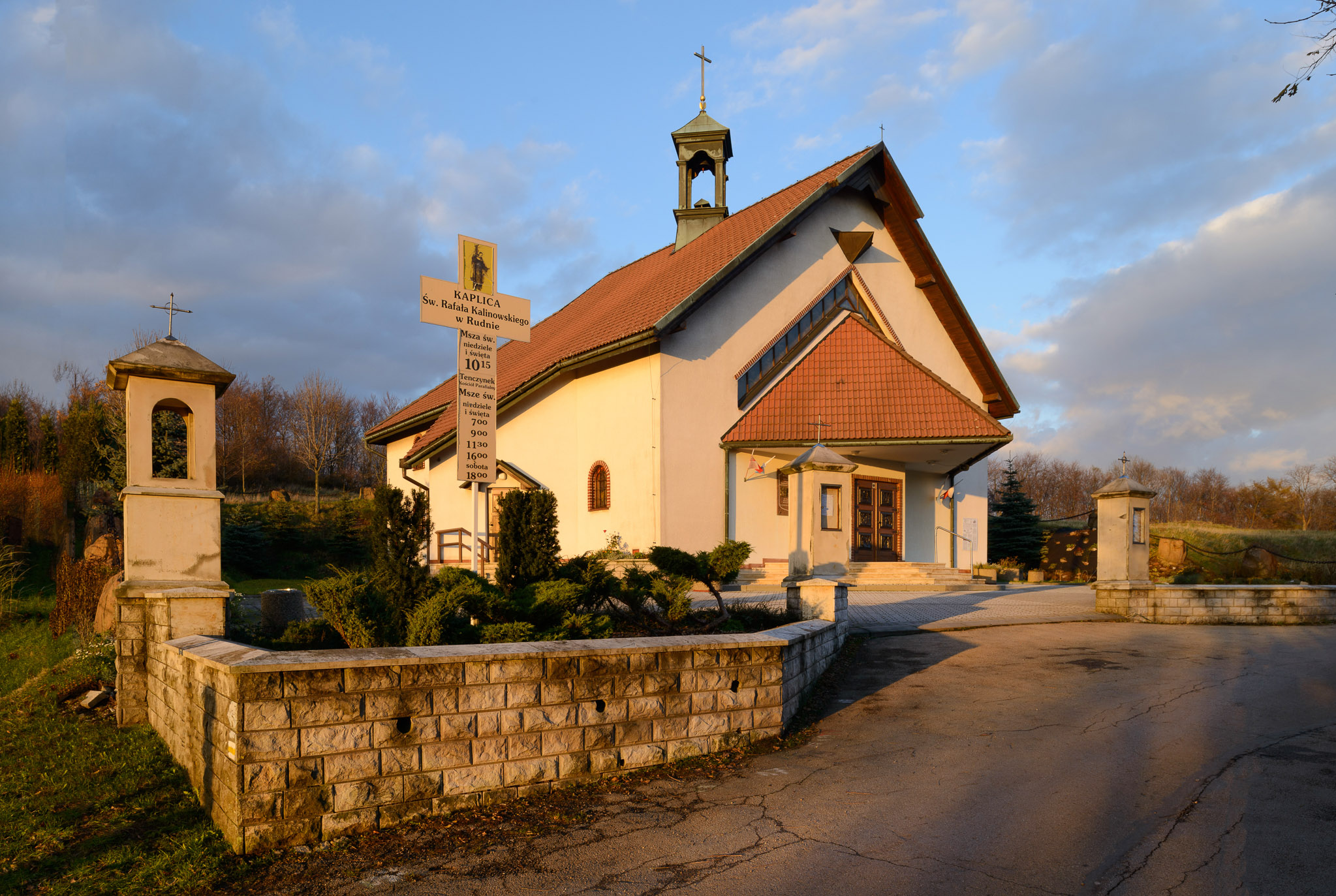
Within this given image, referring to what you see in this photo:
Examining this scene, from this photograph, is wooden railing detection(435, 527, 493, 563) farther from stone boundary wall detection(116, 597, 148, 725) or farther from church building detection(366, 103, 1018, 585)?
stone boundary wall detection(116, 597, 148, 725)

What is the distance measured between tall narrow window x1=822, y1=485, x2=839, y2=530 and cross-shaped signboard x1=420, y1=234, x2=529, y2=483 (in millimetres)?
8848

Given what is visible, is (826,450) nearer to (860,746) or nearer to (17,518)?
(860,746)

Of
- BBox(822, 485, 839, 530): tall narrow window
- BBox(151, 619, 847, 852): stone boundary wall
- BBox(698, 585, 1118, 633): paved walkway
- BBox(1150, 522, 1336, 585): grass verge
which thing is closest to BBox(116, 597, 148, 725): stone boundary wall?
BBox(151, 619, 847, 852): stone boundary wall

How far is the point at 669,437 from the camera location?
18.3 meters

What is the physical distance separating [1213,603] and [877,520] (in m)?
7.69

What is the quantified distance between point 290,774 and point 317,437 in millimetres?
43648

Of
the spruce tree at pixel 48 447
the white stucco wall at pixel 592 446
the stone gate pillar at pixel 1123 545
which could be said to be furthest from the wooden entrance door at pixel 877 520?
the spruce tree at pixel 48 447

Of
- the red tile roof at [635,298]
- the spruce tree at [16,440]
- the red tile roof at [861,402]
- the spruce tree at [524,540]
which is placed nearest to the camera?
the spruce tree at [524,540]

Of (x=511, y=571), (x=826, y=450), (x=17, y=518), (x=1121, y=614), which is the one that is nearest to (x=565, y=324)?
(x=826, y=450)

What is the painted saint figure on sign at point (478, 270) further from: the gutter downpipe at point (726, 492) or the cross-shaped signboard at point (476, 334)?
the gutter downpipe at point (726, 492)

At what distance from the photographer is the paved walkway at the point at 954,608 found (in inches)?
488

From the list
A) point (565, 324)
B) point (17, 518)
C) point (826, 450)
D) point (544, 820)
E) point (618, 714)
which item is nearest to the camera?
point (544, 820)

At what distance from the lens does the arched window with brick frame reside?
19.7 meters

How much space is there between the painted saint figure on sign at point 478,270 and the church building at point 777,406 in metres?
7.79
